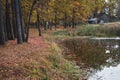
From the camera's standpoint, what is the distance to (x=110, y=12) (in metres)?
98.8

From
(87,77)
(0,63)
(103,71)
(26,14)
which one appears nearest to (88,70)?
(103,71)

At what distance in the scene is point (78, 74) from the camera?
16.4m

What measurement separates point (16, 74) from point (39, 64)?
2.51m

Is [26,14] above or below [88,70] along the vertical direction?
above

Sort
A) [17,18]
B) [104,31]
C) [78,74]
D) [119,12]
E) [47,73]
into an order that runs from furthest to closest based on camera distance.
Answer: [119,12]
[104,31]
[17,18]
[78,74]
[47,73]

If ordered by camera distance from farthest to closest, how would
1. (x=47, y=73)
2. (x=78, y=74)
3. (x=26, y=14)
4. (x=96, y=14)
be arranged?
(x=96, y=14) → (x=26, y=14) → (x=78, y=74) → (x=47, y=73)

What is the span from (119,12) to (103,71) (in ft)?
257

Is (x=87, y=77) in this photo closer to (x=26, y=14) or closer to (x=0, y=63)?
(x=0, y=63)

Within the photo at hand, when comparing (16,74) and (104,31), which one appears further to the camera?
(104,31)

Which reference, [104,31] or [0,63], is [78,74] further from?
[104,31]

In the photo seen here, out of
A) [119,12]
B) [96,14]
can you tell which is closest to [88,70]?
[119,12]

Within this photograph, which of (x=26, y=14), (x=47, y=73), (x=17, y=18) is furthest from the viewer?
(x=26, y=14)

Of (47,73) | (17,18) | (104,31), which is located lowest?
(104,31)

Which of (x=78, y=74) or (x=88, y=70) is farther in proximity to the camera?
(x=88, y=70)
